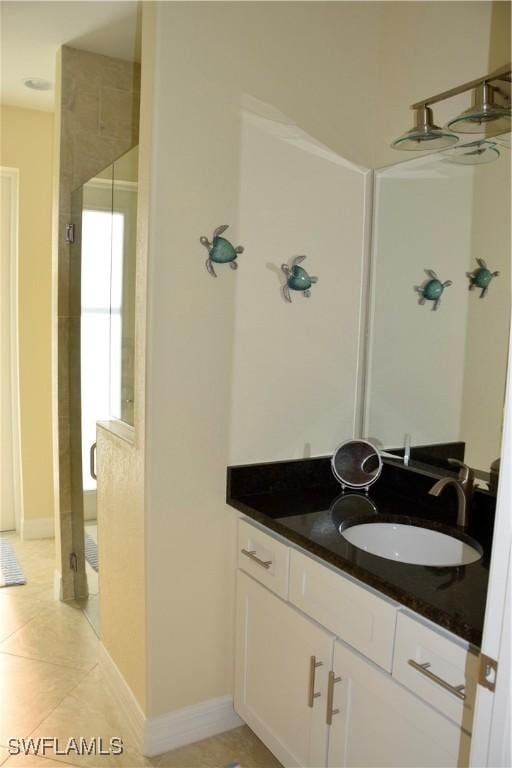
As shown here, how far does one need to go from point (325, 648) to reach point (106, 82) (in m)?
2.77

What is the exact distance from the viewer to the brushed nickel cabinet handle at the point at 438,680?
1.26 metres

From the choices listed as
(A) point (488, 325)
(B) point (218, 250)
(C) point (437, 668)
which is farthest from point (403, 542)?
(B) point (218, 250)

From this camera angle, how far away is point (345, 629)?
1583mm

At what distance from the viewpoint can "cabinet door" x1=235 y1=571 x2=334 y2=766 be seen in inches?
66.8

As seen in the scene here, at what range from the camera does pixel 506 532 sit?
965 mm

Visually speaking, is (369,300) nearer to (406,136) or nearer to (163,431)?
(406,136)

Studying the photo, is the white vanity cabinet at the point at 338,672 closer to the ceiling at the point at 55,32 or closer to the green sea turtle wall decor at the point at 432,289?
the green sea turtle wall decor at the point at 432,289

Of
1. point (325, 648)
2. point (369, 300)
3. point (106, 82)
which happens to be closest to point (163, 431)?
point (325, 648)

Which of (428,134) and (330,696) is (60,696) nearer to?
(330,696)

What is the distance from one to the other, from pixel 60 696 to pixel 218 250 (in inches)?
71.5

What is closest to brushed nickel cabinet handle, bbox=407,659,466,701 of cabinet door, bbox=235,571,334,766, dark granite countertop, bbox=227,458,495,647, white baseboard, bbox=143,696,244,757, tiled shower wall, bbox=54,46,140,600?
dark granite countertop, bbox=227,458,495,647

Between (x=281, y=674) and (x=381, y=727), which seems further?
(x=281, y=674)

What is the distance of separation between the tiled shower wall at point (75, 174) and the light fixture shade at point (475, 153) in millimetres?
1767

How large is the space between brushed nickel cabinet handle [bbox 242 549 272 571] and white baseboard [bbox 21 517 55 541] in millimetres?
2439
